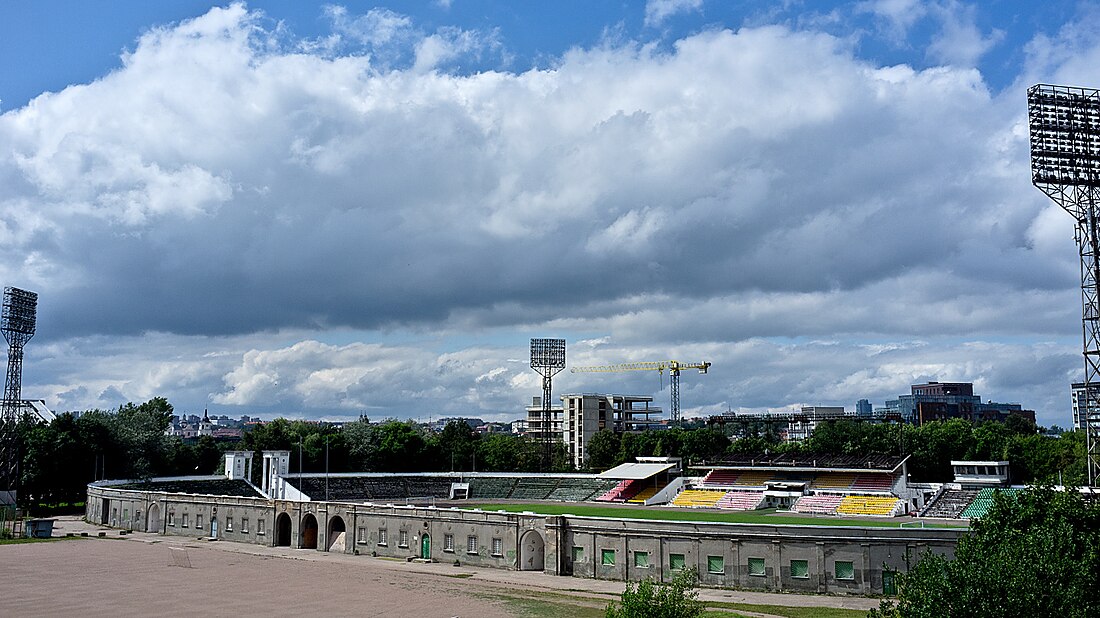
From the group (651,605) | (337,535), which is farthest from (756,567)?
(337,535)

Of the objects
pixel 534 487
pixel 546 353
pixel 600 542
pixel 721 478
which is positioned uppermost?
pixel 546 353

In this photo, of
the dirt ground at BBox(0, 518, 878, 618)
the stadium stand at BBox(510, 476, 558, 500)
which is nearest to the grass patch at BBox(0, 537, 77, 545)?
→ the dirt ground at BBox(0, 518, 878, 618)

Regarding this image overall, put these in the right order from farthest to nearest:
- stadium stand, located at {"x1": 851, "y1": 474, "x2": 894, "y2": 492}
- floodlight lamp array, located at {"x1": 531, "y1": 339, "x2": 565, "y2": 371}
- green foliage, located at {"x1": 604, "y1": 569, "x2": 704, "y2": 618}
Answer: floodlight lamp array, located at {"x1": 531, "y1": 339, "x2": 565, "y2": 371} < stadium stand, located at {"x1": 851, "y1": 474, "x2": 894, "y2": 492} < green foliage, located at {"x1": 604, "y1": 569, "x2": 704, "y2": 618}

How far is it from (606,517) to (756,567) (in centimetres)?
1621

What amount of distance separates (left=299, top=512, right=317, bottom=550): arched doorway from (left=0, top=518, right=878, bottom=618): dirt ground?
285cm

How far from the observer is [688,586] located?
2370 cm

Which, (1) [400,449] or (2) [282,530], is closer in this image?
(2) [282,530]

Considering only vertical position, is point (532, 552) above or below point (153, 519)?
above

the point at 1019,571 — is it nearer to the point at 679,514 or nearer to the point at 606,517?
the point at 606,517

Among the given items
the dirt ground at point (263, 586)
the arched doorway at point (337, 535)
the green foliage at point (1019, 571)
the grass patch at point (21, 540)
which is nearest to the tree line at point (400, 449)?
the grass patch at point (21, 540)

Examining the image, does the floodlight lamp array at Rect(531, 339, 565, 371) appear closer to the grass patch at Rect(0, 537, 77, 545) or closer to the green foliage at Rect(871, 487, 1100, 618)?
the grass patch at Rect(0, 537, 77, 545)

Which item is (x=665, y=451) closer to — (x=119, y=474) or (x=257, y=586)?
(x=119, y=474)

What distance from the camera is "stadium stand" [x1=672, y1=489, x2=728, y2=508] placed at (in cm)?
8994

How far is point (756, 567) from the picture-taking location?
4506 centimetres
